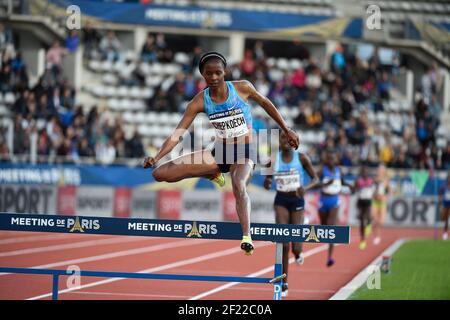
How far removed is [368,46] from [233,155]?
2672 cm

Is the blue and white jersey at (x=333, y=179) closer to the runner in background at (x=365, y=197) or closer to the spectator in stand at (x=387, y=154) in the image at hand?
the runner in background at (x=365, y=197)

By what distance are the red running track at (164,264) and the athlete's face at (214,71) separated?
3.84 m

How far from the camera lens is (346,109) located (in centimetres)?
3216

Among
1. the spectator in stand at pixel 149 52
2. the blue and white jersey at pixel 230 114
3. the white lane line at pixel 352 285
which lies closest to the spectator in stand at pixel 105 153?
the spectator in stand at pixel 149 52

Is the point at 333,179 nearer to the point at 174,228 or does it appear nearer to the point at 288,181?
the point at 288,181

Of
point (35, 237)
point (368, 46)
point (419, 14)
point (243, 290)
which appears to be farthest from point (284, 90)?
point (243, 290)

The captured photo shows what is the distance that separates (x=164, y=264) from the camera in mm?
17984

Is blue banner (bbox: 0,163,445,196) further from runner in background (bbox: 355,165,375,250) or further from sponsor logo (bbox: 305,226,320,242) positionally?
sponsor logo (bbox: 305,226,320,242)

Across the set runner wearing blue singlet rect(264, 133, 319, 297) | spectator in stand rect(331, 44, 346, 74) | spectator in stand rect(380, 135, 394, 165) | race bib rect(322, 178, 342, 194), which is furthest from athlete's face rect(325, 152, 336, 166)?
spectator in stand rect(331, 44, 346, 74)

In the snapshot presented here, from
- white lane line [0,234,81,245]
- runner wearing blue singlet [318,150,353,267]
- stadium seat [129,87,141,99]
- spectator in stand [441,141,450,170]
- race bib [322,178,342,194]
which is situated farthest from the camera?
stadium seat [129,87,141,99]

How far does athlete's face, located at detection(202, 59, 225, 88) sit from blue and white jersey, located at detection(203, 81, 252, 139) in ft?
0.90

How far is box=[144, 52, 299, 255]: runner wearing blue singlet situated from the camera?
10.2 m

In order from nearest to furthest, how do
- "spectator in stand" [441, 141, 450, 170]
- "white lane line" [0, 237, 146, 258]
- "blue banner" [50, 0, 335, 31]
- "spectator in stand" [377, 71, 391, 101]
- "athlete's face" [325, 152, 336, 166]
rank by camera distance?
"athlete's face" [325, 152, 336, 166] < "white lane line" [0, 237, 146, 258] < "spectator in stand" [441, 141, 450, 170] < "blue banner" [50, 0, 335, 31] < "spectator in stand" [377, 71, 391, 101]

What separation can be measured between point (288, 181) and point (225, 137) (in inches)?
180
